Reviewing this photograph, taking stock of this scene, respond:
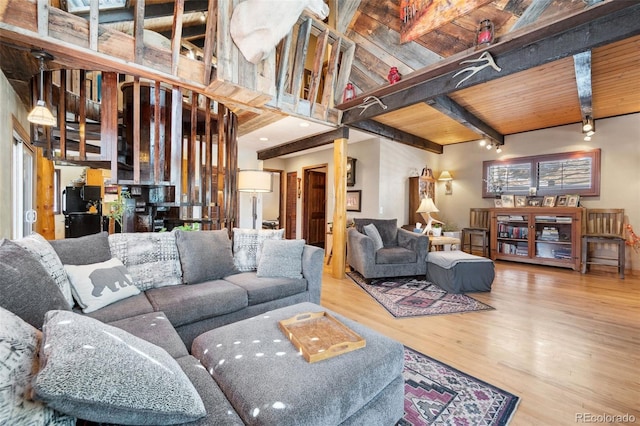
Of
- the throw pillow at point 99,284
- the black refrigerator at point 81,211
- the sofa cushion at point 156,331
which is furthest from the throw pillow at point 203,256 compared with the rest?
the black refrigerator at point 81,211

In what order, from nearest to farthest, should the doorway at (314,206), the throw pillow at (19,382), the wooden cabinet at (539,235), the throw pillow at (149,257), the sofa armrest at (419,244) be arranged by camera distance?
the throw pillow at (19,382)
the throw pillow at (149,257)
the sofa armrest at (419,244)
the wooden cabinet at (539,235)
the doorway at (314,206)

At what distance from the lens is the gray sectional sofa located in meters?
0.62

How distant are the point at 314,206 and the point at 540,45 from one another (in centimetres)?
527

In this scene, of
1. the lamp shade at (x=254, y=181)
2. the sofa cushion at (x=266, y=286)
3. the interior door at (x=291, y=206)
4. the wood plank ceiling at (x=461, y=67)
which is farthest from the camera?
the interior door at (x=291, y=206)

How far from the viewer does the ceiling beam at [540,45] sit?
206 cm

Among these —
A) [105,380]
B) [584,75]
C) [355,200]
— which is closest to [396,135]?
[355,200]

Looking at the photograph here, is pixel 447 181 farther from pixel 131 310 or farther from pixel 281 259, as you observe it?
pixel 131 310

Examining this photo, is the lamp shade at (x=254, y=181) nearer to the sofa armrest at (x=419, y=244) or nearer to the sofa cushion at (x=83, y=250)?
the sofa cushion at (x=83, y=250)

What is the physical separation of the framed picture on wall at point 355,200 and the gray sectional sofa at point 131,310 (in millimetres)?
3218

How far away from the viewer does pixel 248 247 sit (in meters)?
2.83

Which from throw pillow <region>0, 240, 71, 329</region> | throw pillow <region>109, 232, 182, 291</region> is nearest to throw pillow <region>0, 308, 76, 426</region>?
throw pillow <region>0, 240, 71, 329</region>

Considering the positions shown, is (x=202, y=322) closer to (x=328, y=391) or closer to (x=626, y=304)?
(x=328, y=391)

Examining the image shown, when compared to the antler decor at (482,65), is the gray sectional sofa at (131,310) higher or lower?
lower

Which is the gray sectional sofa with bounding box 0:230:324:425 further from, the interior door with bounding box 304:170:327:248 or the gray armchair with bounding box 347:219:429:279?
the interior door with bounding box 304:170:327:248
